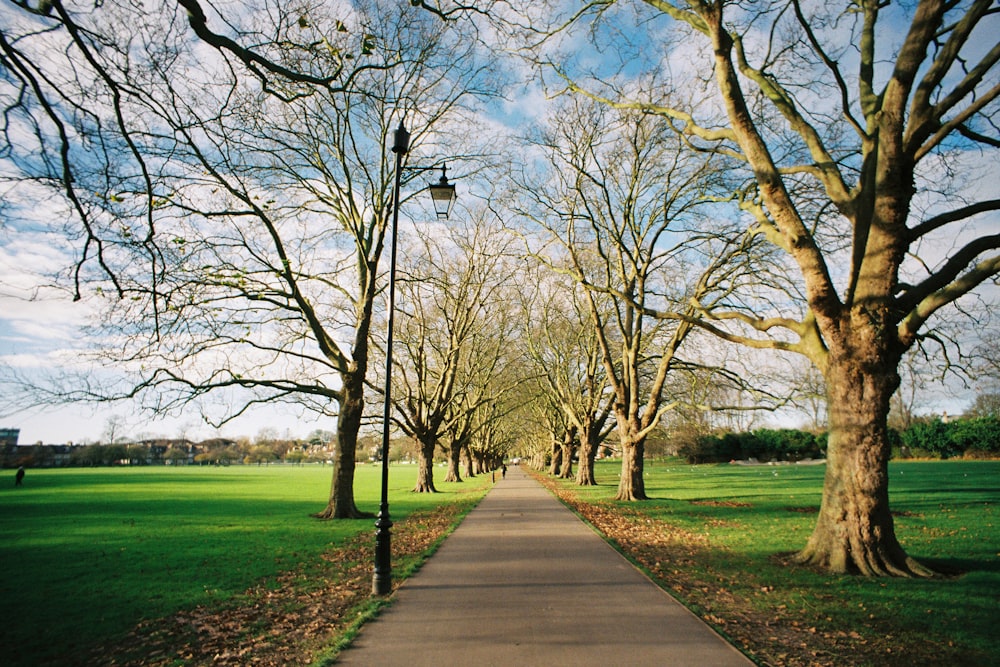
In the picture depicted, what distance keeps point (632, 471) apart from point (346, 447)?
11.0 m

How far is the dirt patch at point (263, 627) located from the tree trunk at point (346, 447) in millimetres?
7496

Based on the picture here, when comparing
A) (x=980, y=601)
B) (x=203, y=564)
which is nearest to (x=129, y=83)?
(x=203, y=564)

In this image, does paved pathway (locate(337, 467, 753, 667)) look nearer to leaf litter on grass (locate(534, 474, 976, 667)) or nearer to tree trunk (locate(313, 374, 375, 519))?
leaf litter on grass (locate(534, 474, 976, 667))

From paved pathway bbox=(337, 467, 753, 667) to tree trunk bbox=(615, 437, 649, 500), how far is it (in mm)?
11092

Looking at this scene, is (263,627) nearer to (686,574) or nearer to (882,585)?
(686,574)

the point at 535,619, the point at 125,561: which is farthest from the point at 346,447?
the point at 535,619

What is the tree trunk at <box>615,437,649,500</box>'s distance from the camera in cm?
2116

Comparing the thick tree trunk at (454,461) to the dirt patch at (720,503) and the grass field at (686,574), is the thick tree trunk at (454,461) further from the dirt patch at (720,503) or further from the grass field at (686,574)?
the dirt patch at (720,503)

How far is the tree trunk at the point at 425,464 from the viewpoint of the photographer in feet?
95.2

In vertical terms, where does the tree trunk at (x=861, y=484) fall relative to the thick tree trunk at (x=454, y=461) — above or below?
above

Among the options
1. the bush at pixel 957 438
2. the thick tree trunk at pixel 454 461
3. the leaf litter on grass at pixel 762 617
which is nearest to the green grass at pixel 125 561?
the leaf litter on grass at pixel 762 617

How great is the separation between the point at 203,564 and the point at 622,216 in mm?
16816

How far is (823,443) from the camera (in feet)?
210

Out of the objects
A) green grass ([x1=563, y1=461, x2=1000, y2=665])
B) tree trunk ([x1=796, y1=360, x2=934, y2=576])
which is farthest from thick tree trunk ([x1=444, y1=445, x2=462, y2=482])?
tree trunk ([x1=796, y1=360, x2=934, y2=576])
